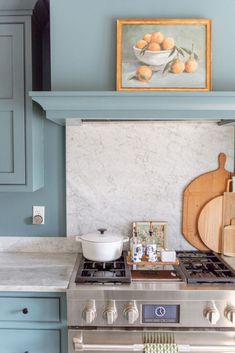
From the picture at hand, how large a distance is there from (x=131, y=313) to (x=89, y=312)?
183 millimetres

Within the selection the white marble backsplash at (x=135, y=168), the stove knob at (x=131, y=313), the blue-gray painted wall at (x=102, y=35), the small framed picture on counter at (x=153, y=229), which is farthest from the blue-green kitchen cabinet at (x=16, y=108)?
the stove knob at (x=131, y=313)

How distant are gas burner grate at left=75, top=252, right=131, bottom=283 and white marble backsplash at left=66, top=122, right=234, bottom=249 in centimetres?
28

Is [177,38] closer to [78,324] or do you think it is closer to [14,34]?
[14,34]

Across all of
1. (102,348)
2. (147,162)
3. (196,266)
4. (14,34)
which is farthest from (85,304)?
(14,34)

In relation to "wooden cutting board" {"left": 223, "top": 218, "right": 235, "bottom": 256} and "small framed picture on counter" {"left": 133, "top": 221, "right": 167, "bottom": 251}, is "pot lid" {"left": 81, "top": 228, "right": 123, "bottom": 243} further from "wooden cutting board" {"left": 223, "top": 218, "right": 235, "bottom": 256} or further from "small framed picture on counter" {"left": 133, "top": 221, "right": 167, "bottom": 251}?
"wooden cutting board" {"left": 223, "top": 218, "right": 235, "bottom": 256}

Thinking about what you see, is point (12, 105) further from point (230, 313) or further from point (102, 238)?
point (230, 313)

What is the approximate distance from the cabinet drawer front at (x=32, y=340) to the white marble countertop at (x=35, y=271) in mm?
210

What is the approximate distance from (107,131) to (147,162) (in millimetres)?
298

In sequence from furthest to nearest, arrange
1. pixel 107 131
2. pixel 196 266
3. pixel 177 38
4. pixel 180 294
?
pixel 107 131 < pixel 196 266 < pixel 177 38 < pixel 180 294

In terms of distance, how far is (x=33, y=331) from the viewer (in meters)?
1.70

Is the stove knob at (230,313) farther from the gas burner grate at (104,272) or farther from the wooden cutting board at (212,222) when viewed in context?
the wooden cutting board at (212,222)

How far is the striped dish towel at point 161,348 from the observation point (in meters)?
1.61

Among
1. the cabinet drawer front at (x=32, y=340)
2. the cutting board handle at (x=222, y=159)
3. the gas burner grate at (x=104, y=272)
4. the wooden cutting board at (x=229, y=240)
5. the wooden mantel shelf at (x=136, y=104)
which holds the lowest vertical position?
the cabinet drawer front at (x=32, y=340)

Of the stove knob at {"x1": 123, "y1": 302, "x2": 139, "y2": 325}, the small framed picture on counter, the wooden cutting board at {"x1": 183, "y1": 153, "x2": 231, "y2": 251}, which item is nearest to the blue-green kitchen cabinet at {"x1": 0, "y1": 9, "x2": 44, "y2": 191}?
the small framed picture on counter
